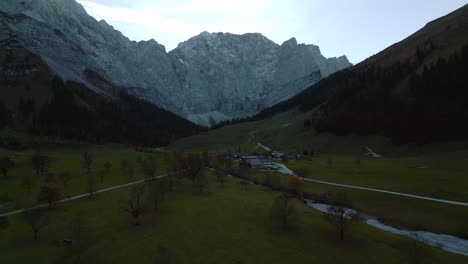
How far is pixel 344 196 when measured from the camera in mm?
81562

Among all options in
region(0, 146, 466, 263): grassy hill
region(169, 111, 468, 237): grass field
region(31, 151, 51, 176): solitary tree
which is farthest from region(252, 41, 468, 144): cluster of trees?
region(31, 151, 51, 176): solitary tree

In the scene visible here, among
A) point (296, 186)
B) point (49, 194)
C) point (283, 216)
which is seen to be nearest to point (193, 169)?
point (296, 186)

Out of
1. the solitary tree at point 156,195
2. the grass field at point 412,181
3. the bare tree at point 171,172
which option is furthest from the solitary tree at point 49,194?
the grass field at point 412,181

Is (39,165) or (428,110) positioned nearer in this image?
(39,165)

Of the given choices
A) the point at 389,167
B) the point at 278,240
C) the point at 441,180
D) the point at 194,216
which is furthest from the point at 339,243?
the point at 389,167

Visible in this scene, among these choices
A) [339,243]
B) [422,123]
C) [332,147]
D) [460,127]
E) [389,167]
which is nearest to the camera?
[339,243]

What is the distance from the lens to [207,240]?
58.9 m

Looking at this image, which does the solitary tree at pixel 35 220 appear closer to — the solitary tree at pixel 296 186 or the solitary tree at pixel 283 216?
the solitary tree at pixel 283 216

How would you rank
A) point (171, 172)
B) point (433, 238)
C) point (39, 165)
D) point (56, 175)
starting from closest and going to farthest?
point (433, 238)
point (56, 175)
point (39, 165)
point (171, 172)

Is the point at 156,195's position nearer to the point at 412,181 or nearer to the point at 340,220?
the point at 340,220

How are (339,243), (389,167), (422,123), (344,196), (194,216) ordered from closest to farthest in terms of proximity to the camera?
(339,243) → (194,216) → (344,196) → (389,167) → (422,123)

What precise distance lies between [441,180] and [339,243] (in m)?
50.6

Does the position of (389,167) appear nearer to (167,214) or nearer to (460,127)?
(460,127)

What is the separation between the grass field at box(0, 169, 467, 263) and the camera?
171 ft
